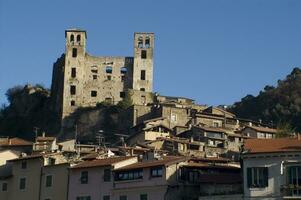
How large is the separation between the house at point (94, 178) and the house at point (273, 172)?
14.0m

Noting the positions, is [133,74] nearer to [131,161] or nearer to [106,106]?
[106,106]

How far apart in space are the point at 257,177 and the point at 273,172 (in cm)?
120

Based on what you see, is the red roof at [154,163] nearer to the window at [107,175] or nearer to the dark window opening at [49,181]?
the window at [107,175]

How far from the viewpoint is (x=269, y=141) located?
5800 centimetres

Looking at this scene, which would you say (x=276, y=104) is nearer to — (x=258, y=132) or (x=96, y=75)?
(x=258, y=132)

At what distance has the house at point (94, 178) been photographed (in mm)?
64938

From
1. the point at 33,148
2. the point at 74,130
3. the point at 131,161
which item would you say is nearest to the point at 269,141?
the point at 131,161

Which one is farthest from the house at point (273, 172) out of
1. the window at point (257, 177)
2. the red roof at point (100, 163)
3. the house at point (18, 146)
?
the house at point (18, 146)

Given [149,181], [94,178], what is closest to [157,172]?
[149,181]

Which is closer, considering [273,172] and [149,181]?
[273,172]

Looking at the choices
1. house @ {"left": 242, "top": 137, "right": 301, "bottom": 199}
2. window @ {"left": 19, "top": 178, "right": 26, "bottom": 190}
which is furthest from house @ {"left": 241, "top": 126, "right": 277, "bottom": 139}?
house @ {"left": 242, "top": 137, "right": 301, "bottom": 199}

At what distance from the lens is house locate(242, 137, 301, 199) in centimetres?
5334

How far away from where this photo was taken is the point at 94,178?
66062 millimetres

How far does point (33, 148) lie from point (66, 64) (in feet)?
177
